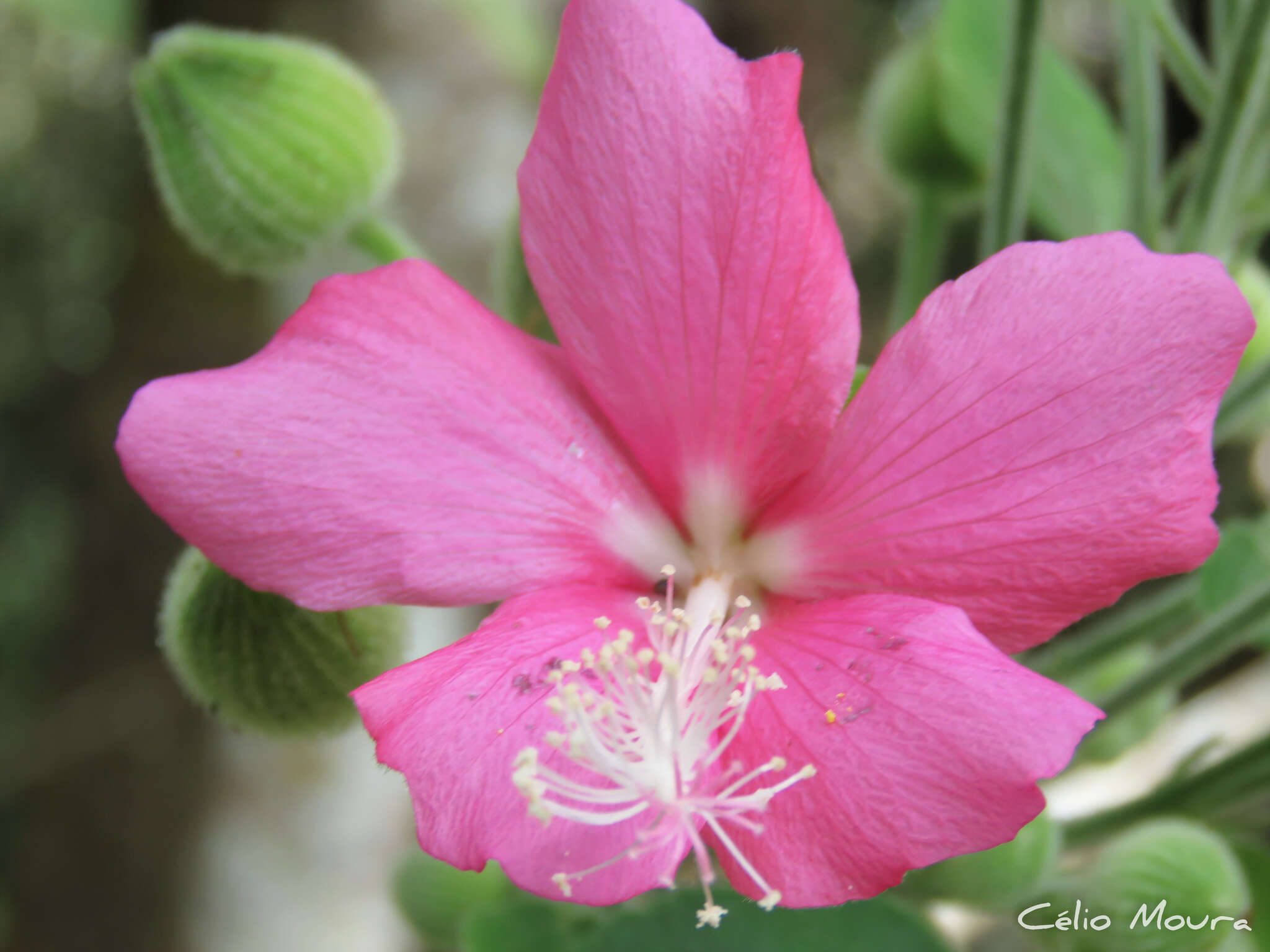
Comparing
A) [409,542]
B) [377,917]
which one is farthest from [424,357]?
[377,917]

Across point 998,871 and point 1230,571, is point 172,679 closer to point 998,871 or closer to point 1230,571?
point 998,871

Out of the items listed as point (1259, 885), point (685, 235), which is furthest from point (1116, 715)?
point (685, 235)

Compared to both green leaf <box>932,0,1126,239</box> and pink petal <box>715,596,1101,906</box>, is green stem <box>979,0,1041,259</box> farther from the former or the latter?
pink petal <box>715,596,1101,906</box>

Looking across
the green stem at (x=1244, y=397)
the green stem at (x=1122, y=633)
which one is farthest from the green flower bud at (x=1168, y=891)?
the green stem at (x=1244, y=397)

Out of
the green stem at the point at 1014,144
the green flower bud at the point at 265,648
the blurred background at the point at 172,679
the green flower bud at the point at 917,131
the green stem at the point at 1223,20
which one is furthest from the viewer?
the blurred background at the point at 172,679

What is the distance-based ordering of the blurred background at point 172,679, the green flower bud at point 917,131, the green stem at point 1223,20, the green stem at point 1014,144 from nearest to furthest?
the green stem at point 1014,144 < the green stem at point 1223,20 < the green flower bud at point 917,131 < the blurred background at point 172,679
